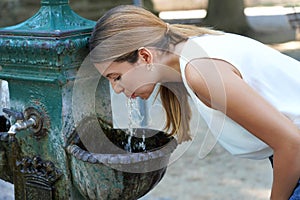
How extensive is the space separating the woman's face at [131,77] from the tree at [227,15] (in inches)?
397

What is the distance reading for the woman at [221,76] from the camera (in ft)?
6.03

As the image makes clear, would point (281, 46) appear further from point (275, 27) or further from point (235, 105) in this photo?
point (235, 105)

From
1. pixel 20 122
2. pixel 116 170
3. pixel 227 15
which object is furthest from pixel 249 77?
pixel 227 15

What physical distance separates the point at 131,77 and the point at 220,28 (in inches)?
397

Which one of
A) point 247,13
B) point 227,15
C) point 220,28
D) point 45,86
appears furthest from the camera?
point 247,13

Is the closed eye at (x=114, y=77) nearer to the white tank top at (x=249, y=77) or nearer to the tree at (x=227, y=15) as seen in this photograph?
the white tank top at (x=249, y=77)

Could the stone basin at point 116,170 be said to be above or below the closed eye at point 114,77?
below

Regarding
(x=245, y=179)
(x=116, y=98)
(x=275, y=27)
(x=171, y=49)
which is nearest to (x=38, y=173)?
(x=171, y=49)

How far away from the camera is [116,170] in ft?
6.67

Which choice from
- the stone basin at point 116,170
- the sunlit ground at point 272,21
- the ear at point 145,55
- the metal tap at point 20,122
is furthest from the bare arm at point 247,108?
the sunlit ground at point 272,21

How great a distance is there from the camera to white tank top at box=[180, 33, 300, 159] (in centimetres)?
194

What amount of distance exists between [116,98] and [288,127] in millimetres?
1281

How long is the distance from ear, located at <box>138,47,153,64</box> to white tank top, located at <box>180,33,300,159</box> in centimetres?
11

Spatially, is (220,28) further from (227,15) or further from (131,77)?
(131,77)
